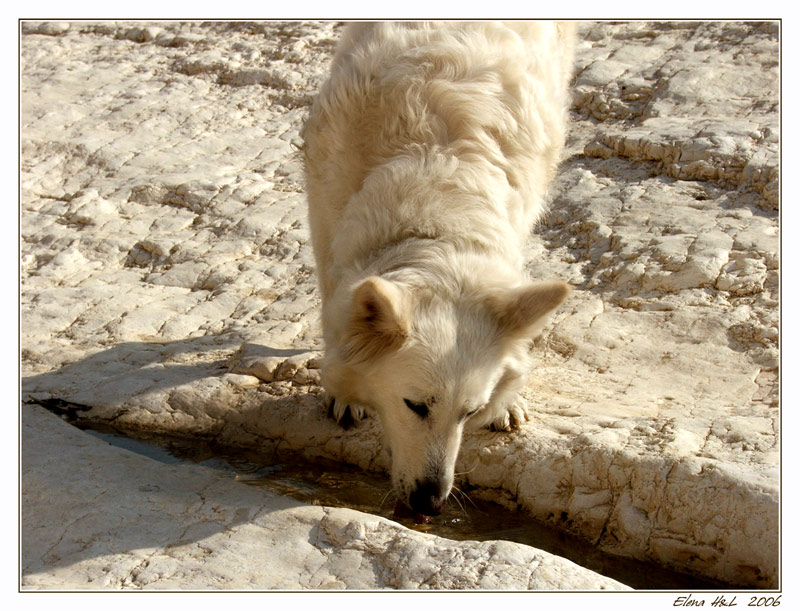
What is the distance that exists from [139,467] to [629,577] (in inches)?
93.5

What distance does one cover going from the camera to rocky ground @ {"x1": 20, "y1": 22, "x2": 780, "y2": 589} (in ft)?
12.6

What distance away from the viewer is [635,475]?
429 centimetres

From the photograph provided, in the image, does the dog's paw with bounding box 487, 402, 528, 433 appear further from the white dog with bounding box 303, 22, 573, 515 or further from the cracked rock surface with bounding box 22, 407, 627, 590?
the cracked rock surface with bounding box 22, 407, 627, 590

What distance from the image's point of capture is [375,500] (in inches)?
176

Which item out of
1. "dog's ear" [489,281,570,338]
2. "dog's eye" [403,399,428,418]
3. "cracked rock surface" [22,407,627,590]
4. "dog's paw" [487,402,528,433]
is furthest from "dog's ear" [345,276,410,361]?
"dog's paw" [487,402,528,433]

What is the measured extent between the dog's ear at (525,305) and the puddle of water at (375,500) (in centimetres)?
103

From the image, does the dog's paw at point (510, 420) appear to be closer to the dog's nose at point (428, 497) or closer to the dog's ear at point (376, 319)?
the dog's nose at point (428, 497)

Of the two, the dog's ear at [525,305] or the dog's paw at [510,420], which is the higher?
the dog's ear at [525,305]

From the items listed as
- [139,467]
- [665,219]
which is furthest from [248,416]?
[665,219]

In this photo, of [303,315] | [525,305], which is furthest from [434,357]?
[303,315]

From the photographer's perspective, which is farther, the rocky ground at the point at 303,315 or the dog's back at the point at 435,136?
the dog's back at the point at 435,136

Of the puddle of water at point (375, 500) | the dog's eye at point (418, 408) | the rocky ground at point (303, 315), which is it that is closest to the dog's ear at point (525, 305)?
the dog's eye at point (418, 408)

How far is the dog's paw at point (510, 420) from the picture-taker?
4.66 m

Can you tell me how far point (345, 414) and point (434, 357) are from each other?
45.5 inches
